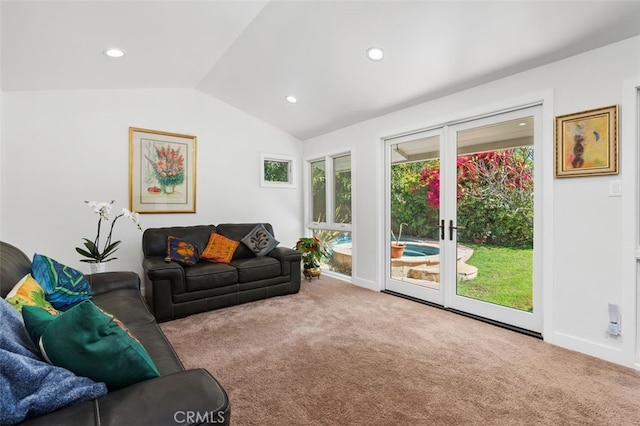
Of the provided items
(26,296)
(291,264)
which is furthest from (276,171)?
(26,296)

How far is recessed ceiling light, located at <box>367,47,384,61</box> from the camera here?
278 cm

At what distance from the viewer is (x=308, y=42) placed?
2869 mm

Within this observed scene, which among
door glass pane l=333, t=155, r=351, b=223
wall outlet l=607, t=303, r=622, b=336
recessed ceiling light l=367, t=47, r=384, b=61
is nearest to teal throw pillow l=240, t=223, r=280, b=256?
door glass pane l=333, t=155, r=351, b=223

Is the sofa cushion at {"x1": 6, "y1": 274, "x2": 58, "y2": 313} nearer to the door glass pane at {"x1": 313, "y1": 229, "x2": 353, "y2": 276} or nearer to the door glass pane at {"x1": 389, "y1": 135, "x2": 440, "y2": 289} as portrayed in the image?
the door glass pane at {"x1": 389, "y1": 135, "x2": 440, "y2": 289}

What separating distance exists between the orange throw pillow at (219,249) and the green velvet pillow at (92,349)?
9.44ft

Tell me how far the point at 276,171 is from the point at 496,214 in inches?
132

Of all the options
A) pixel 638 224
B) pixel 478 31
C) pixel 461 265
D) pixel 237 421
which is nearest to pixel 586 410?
pixel 638 224

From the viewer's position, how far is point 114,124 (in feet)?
12.5

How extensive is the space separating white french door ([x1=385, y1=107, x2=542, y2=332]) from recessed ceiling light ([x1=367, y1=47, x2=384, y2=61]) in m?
1.09

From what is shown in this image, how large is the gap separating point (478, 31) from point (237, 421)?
3026mm

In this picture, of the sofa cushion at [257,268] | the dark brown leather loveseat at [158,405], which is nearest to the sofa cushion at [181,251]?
the sofa cushion at [257,268]

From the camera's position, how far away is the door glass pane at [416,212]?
3.53 meters

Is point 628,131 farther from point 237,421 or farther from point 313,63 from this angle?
point 237,421

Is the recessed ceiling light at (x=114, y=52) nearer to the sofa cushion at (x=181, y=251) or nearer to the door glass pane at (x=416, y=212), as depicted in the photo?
the sofa cushion at (x=181, y=251)
